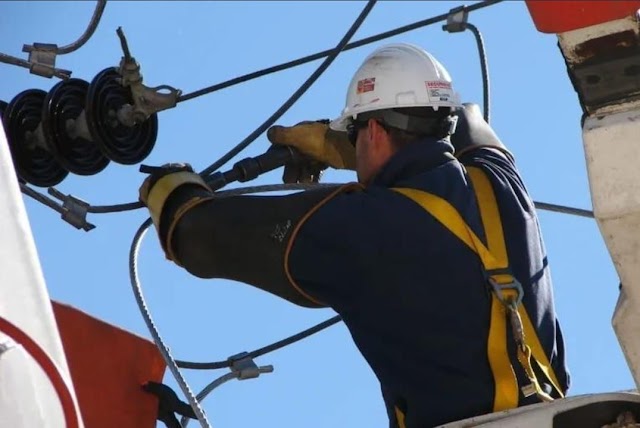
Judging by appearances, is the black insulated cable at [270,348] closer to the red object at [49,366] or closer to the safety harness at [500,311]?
the safety harness at [500,311]

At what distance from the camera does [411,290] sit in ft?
14.0

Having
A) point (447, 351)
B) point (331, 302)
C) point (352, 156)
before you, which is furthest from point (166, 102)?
point (447, 351)

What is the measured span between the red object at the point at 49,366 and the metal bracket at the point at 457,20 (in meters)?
3.59

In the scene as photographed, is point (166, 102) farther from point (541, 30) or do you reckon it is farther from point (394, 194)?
point (541, 30)

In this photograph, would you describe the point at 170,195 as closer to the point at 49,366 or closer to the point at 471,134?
the point at 471,134

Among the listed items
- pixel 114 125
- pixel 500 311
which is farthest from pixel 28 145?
pixel 500 311

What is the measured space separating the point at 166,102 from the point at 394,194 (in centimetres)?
114

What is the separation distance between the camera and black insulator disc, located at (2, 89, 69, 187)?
16.9 feet

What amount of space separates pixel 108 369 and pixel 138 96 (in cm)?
112

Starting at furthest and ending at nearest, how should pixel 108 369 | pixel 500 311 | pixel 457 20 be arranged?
pixel 457 20 → pixel 108 369 → pixel 500 311

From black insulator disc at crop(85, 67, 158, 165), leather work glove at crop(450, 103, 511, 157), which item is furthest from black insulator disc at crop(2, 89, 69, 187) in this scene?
leather work glove at crop(450, 103, 511, 157)

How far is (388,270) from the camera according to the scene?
4.28m

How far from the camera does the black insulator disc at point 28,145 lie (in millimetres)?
5164

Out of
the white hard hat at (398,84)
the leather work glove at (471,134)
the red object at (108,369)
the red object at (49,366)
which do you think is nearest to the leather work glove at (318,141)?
the white hard hat at (398,84)
